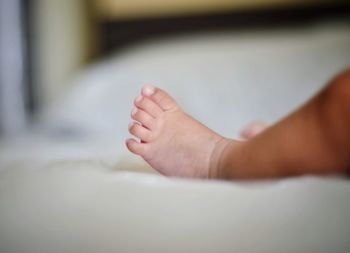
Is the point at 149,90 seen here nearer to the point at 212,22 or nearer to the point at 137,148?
the point at 137,148

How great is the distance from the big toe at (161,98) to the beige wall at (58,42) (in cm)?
164

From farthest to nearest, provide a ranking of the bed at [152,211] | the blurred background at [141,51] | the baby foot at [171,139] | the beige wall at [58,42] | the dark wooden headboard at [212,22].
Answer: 1. the beige wall at [58,42]
2. the dark wooden headboard at [212,22]
3. the blurred background at [141,51]
4. the baby foot at [171,139]
5. the bed at [152,211]

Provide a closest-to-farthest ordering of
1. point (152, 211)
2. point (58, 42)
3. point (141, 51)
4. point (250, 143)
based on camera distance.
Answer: point (152, 211) → point (250, 143) → point (141, 51) → point (58, 42)

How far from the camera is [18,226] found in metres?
0.34

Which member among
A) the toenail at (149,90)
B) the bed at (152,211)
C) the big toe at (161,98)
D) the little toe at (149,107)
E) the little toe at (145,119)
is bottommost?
the bed at (152,211)

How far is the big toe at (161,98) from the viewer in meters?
0.52

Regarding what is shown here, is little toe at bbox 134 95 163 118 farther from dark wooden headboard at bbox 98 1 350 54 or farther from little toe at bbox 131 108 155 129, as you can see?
dark wooden headboard at bbox 98 1 350 54

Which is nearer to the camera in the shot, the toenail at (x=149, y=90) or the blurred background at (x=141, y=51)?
the toenail at (x=149, y=90)

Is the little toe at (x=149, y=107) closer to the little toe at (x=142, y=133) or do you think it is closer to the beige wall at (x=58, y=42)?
the little toe at (x=142, y=133)

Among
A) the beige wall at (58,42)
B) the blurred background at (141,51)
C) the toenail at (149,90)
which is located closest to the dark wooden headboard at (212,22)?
the blurred background at (141,51)

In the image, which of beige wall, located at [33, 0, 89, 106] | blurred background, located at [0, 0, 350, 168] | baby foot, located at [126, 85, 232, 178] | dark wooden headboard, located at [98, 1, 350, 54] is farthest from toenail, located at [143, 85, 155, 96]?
beige wall, located at [33, 0, 89, 106]

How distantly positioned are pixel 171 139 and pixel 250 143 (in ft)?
0.26

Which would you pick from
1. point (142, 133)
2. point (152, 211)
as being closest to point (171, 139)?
point (142, 133)

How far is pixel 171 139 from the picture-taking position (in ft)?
1.68
